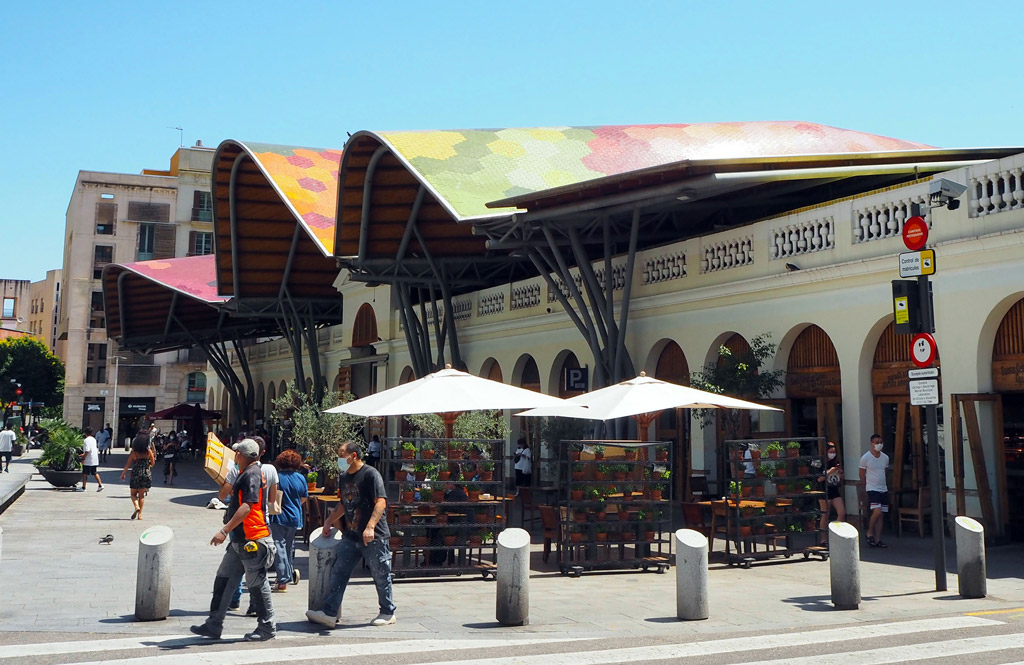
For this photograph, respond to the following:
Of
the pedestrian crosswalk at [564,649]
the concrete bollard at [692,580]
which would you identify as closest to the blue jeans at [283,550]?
the pedestrian crosswalk at [564,649]

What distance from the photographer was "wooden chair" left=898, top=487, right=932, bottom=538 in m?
16.4

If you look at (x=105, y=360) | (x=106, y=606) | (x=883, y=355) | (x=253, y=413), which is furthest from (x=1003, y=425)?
(x=105, y=360)

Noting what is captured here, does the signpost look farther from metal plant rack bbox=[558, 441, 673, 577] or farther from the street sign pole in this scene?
metal plant rack bbox=[558, 441, 673, 577]

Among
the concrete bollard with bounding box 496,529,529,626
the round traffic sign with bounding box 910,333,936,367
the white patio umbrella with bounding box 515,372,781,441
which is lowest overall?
the concrete bollard with bounding box 496,529,529,626

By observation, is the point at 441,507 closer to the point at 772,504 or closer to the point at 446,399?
the point at 446,399

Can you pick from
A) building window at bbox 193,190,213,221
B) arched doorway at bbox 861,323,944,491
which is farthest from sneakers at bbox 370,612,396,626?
building window at bbox 193,190,213,221

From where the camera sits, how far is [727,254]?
68.8ft

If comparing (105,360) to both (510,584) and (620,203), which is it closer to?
(620,203)

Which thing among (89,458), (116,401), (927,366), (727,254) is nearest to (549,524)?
(927,366)

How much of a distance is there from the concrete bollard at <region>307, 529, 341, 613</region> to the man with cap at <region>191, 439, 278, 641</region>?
2.18 feet

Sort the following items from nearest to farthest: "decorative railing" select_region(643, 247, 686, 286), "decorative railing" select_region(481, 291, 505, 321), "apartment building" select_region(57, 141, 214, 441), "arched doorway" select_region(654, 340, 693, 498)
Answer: "decorative railing" select_region(643, 247, 686, 286) → "arched doorway" select_region(654, 340, 693, 498) → "decorative railing" select_region(481, 291, 505, 321) → "apartment building" select_region(57, 141, 214, 441)

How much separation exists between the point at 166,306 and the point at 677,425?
37.4 m

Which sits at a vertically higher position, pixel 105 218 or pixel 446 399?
pixel 105 218

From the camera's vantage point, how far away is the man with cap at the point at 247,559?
889cm
